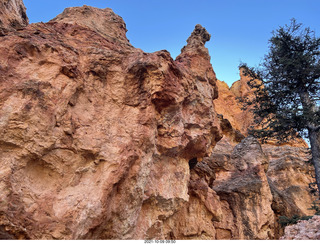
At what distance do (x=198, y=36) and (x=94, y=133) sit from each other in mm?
6169

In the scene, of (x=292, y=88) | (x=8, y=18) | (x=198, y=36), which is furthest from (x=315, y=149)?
(x=8, y=18)

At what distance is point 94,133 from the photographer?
4512 mm

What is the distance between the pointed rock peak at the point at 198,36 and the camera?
839cm

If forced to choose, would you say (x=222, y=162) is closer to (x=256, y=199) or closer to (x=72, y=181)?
(x=256, y=199)

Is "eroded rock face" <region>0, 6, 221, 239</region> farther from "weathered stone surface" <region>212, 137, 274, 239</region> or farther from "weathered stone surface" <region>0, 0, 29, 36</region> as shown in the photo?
"weathered stone surface" <region>212, 137, 274, 239</region>

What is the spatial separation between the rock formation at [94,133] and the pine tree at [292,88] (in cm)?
603

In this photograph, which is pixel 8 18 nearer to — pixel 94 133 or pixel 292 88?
→ pixel 94 133

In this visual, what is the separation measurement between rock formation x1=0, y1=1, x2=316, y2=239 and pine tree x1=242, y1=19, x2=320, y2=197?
19.8 feet

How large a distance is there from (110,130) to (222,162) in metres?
8.33

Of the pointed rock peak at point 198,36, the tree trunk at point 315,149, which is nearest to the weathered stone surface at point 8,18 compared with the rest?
the pointed rock peak at point 198,36

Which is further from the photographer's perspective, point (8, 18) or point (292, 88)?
point (292, 88)

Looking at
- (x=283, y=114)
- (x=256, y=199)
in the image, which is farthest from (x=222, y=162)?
Answer: (x=283, y=114)

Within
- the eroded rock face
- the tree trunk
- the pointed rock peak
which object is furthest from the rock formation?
the tree trunk

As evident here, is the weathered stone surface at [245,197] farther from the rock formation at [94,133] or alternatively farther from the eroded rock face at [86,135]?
the eroded rock face at [86,135]
